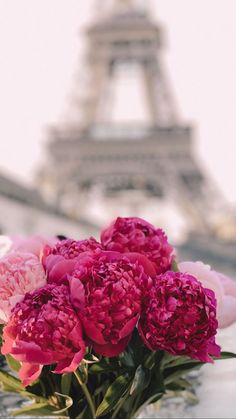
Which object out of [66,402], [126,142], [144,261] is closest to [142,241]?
[144,261]

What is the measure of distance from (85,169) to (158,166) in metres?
3.36

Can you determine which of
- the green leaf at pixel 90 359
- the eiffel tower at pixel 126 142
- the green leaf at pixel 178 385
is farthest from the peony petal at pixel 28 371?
the eiffel tower at pixel 126 142

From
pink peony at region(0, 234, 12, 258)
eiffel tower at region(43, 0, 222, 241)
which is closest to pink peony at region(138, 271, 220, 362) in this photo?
pink peony at region(0, 234, 12, 258)

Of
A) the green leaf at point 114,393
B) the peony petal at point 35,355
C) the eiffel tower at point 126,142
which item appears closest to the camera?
the peony petal at point 35,355

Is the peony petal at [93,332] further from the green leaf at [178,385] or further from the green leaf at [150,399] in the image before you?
the green leaf at [178,385]

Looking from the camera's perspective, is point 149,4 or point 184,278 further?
point 149,4

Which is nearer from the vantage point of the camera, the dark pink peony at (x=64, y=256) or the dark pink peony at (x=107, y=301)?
the dark pink peony at (x=107, y=301)

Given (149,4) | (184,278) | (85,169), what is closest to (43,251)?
(184,278)

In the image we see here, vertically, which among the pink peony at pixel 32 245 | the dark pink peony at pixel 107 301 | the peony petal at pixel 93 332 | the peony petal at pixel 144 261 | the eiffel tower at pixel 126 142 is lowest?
the peony petal at pixel 93 332

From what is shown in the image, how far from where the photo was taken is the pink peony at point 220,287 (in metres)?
1.74

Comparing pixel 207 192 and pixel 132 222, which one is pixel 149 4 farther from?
pixel 132 222

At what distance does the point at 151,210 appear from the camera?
129ft

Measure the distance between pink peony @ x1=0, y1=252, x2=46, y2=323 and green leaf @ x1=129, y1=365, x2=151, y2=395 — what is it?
290 mm

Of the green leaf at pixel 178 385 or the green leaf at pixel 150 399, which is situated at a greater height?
the green leaf at pixel 178 385
